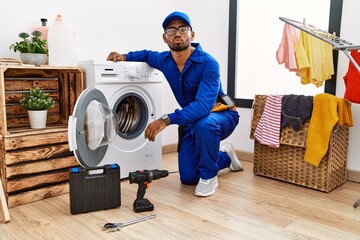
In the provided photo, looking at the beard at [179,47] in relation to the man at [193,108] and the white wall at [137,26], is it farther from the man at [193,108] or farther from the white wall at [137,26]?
the white wall at [137,26]

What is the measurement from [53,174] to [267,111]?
4.84 feet

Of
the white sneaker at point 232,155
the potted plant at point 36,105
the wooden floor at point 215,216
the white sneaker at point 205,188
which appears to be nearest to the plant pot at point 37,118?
the potted plant at point 36,105

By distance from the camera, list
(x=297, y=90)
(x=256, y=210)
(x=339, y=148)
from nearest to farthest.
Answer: (x=256, y=210) < (x=339, y=148) < (x=297, y=90)

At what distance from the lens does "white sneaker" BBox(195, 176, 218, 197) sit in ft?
6.67

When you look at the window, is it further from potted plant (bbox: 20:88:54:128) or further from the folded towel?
potted plant (bbox: 20:88:54:128)

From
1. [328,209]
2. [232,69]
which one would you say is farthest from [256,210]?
[232,69]

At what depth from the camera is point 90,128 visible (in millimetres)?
1668

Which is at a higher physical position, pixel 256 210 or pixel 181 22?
pixel 181 22

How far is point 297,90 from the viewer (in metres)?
2.70

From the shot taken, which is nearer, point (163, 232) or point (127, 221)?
point (163, 232)

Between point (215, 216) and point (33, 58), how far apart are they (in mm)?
1360

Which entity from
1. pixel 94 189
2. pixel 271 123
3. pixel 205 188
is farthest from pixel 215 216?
pixel 271 123

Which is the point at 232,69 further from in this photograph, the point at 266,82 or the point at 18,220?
the point at 18,220

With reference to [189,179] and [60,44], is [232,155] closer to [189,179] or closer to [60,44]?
[189,179]
